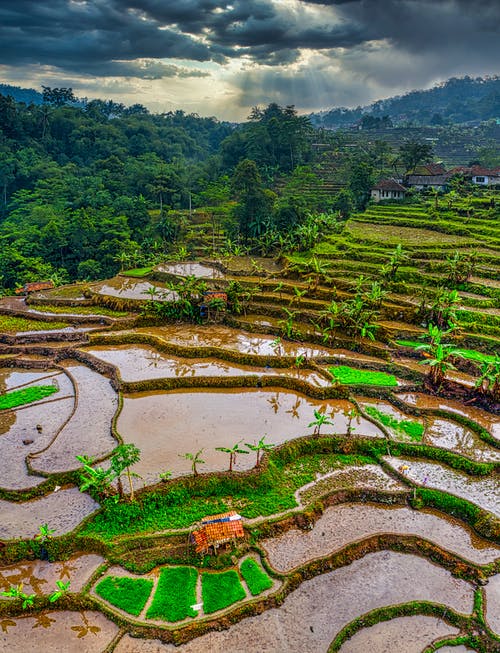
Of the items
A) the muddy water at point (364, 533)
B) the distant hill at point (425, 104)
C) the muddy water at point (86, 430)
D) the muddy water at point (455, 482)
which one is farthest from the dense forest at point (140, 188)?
the distant hill at point (425, 104)

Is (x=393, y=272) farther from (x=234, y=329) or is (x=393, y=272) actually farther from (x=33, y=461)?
(x=33, y=461)

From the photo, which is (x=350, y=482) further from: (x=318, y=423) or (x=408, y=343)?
(x=408, y=343)

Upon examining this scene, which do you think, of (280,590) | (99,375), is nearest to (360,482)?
(280,590)

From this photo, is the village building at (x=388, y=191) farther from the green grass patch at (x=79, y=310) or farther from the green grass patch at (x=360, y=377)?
the green grass patch at (x=79, y=310)

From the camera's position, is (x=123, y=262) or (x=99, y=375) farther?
(x=123, y=262)

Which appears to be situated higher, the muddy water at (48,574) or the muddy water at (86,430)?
the muddy water at (86,430)

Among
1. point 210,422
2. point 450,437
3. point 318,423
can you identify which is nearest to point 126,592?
point 210,422

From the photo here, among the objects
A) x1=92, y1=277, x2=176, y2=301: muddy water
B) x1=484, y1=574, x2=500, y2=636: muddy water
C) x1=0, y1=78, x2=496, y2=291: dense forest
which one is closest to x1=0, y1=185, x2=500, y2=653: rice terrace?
x1=484, y1=574, x2=500, y2=636: muddy water

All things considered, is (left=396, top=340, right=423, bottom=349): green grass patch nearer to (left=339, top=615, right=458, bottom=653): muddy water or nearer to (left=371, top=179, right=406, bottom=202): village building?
(left=339, top=615, right=458, bottom=653): muddy water
